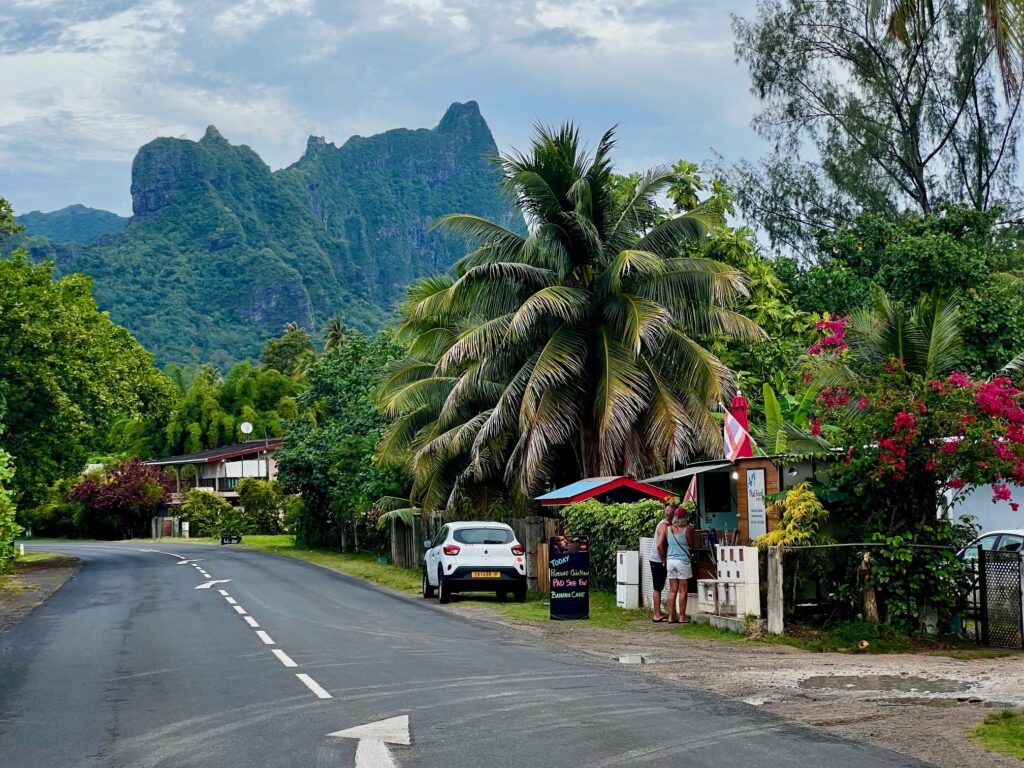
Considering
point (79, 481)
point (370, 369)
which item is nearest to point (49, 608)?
point (370, 369)

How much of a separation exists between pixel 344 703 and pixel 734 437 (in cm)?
992

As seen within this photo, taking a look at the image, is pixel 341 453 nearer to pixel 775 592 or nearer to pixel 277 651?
pixel 277 651

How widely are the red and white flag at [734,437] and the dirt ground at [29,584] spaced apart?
12.6m

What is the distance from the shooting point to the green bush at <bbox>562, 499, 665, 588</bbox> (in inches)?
921

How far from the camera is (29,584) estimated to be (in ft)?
113

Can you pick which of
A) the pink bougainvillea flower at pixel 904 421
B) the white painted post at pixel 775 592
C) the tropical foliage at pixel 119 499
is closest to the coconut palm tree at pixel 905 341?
the pink bougainvillea flower at pixel 904 421

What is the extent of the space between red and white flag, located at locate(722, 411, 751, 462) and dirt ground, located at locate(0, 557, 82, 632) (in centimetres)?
1256

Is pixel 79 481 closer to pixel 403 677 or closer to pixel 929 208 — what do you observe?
pixel 929 208

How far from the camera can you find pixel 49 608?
2609 centimetres

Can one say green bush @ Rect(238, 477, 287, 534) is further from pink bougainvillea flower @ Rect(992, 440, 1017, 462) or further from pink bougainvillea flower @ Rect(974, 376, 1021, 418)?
pink bougainvillea flower @ Rect(992, 440, 1017, 462)

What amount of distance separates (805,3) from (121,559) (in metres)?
34.6

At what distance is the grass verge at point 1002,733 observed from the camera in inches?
367

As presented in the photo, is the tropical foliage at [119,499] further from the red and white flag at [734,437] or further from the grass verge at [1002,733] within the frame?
the grass verge at [1002,733]

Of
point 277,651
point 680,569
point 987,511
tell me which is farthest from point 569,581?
Result: point 987,511
